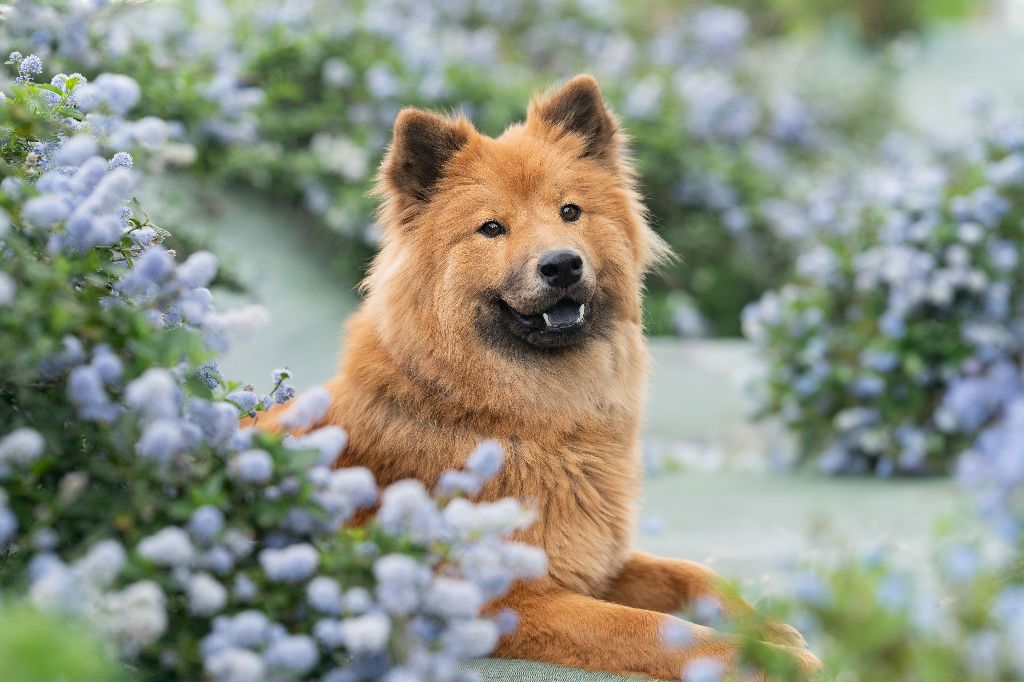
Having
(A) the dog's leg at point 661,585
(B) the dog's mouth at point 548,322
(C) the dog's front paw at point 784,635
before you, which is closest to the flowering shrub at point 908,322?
(A) the dog's leg at point 661,585

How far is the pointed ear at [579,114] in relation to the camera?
11.2 feet

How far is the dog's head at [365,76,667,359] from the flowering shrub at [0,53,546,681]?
998 millimetres

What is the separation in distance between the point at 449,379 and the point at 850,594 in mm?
1530

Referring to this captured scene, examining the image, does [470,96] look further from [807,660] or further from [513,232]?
[807,660]

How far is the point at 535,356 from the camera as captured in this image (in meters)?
3.16

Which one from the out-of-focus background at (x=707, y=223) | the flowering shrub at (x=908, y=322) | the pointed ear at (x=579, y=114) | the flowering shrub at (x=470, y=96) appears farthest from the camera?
the flowering shrub at (x=470, y=96)

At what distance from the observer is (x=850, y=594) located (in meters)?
1.71

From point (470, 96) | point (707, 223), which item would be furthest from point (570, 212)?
point (707, 223)

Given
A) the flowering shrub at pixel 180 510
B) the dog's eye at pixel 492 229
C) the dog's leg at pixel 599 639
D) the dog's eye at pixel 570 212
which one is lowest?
the flowering shrub at pixel 180 510

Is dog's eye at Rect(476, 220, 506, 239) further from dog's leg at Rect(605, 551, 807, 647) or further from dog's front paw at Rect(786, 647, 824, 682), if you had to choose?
dog's front paw at Rect(786, 647, 824, 682)

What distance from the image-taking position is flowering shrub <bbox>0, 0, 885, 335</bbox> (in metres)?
5.73

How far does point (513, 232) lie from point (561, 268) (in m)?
0.21

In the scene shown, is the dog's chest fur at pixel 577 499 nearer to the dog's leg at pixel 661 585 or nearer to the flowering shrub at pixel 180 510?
the dog's leg at pixel 661 585

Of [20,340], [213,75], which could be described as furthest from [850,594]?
[213,75]
